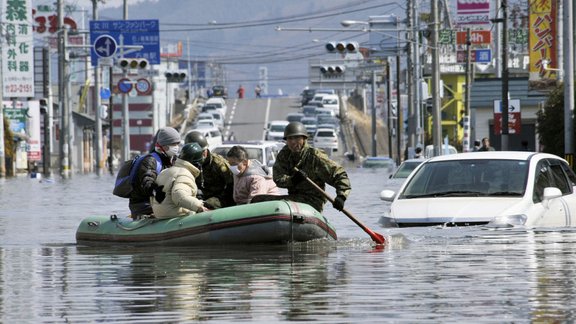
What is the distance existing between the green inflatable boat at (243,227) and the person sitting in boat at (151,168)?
1.55 feet

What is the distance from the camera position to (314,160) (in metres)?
18.3

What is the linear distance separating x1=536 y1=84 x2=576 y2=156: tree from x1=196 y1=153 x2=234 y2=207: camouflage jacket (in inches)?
907

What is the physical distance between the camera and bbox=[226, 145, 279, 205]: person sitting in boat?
1919cm

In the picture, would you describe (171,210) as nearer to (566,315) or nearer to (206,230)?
(206,230)

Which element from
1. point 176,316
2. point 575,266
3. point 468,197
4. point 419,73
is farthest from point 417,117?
point 176,316

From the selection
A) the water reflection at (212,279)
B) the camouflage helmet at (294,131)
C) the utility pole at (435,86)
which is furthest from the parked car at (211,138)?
the utility pole at (435,86)

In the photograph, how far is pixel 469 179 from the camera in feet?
63.6

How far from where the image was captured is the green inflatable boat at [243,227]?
18312 mm

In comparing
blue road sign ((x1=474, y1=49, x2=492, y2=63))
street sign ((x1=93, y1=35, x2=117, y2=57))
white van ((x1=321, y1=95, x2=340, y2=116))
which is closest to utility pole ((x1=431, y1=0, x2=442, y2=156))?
street sign ((x1=93, y1=35, x2=117, y2=57))

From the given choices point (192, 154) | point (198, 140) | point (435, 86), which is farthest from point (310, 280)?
point (435, 86)

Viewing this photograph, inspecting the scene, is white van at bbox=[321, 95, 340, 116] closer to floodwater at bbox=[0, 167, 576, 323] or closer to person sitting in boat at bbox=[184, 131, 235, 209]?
floodwater at bbox=[0, 167, 576, 323]

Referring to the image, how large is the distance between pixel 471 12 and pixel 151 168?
75.6m

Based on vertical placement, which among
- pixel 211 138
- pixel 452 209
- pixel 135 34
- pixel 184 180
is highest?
pixel 135 34

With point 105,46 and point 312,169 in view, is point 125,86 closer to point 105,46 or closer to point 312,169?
point 105,46
